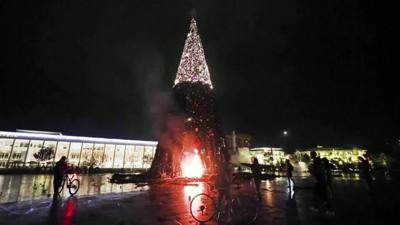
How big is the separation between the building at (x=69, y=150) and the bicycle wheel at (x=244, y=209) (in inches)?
1939

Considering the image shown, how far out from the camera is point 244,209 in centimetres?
826

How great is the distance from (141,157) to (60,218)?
60851 millimetres

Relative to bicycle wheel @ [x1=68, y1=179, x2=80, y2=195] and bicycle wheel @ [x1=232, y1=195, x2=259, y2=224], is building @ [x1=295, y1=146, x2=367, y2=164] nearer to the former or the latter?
bicycle wheel @ [x1=68, y1=179, x2=80, y2=195]

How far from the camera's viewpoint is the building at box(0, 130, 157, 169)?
4997cm

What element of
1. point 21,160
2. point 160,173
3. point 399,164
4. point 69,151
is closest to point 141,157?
point 69,151

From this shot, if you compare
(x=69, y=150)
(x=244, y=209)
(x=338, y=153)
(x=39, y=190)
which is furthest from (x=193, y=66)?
(x=338, y=153)

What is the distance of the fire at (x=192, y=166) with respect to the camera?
19719mm

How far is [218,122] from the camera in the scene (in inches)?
741

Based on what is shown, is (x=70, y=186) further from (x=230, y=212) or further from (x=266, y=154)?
(x=266, y=154)

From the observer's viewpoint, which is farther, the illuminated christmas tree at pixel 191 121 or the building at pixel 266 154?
the building at pixel 266 154

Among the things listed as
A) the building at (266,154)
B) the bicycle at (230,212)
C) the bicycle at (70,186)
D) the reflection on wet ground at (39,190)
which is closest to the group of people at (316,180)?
the bicycle at (230,212)

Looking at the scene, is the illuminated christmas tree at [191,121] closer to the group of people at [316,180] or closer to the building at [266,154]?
the group of people at [316,180]

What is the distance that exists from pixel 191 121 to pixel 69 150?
164 feet

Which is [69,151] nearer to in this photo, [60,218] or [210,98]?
[210,98]
